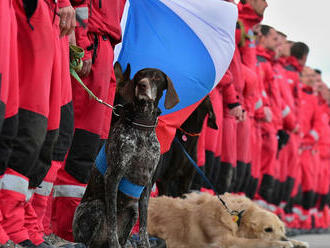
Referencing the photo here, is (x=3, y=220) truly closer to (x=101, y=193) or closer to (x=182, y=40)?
(x=101, y=193)

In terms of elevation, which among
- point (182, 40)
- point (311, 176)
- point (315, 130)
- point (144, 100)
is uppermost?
point (182, 40)

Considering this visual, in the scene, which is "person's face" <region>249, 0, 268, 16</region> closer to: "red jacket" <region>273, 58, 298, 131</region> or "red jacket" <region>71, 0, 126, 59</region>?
"red jacket" <region>273, 58, 298, 131</region>

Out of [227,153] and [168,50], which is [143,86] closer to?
[168,50]

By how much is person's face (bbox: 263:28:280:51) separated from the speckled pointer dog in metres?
6.55

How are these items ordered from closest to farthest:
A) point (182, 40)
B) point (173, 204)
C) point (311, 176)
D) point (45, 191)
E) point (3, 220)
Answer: point (3, 220) < point (45, 191) < point (182, 40) < point (173, 204) < point (311, 176)

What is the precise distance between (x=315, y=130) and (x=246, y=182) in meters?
4.20

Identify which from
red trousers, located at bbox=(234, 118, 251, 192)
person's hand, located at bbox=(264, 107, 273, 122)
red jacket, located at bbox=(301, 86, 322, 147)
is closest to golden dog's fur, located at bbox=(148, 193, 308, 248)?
red trousers, located at bbox=(234, 118, 251, 192)

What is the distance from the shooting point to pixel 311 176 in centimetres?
1186

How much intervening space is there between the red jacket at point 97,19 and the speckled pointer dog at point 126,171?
1018mm

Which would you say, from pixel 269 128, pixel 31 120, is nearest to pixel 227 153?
pixel 269 128

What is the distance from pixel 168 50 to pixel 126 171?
1.62m

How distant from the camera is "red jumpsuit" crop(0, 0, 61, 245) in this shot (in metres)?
3.23

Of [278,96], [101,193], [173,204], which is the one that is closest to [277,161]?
[278,96]

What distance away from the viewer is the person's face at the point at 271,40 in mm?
9789
